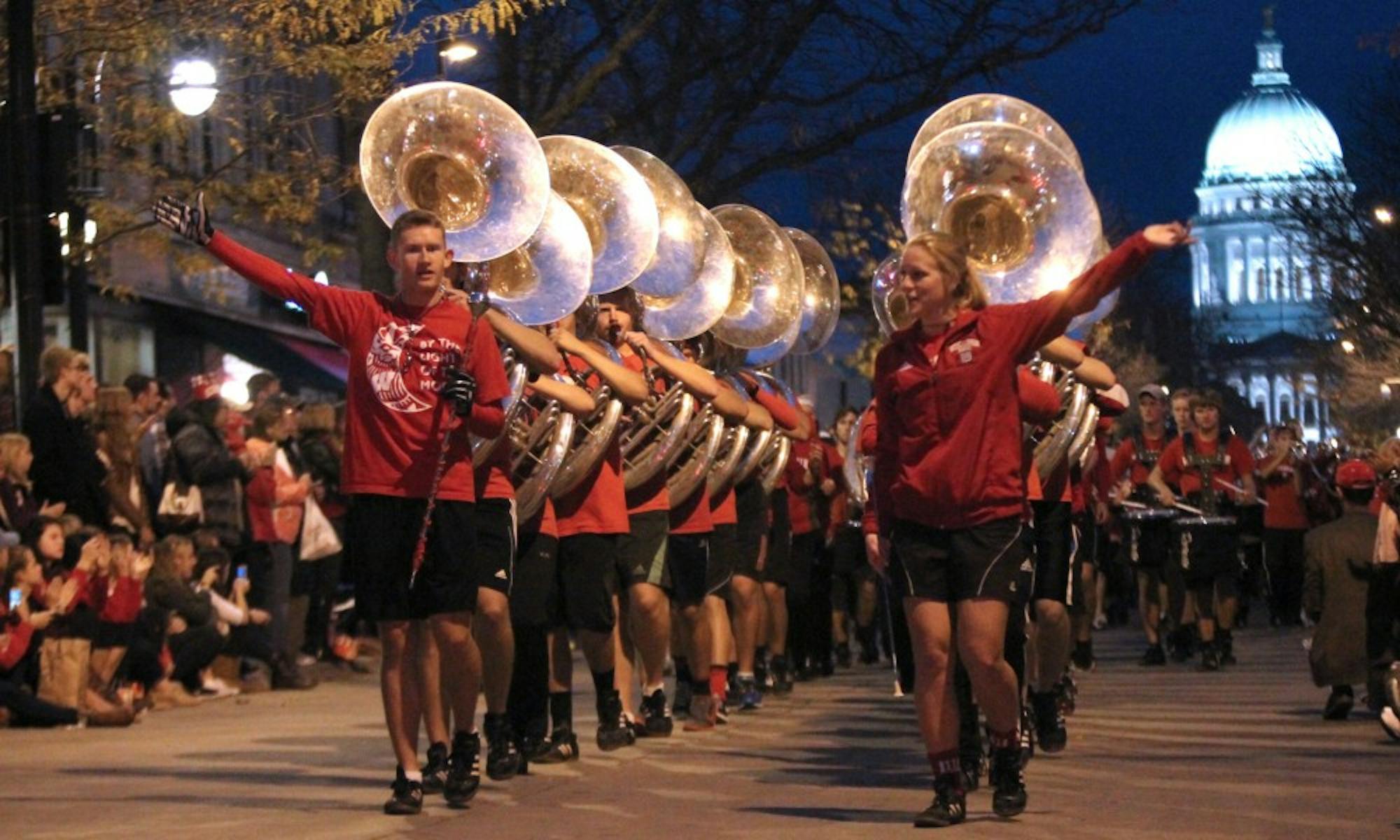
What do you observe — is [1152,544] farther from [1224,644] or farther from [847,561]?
[847,561]

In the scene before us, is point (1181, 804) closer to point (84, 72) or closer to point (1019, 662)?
point (1019, 662)

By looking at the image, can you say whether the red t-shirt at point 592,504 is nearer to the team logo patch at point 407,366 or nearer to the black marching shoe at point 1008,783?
the team logo patch at point 407,366

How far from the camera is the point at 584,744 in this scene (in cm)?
1194

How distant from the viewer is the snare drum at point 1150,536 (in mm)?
19000

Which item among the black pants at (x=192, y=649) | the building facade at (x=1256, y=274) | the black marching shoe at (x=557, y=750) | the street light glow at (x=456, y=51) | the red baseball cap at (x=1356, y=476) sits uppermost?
the building facade at (x=1256, y=274)

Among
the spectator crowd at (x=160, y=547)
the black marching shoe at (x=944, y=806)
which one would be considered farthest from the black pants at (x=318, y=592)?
the black marching shoe at (x=944, y=806)

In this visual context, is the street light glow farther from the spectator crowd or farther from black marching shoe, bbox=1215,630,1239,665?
black marching shoe, bbox=1215,630,1239,665

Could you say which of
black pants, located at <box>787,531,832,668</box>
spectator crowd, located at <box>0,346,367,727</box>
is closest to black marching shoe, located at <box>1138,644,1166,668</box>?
black pants, located at <box>787,531,832,668</box>

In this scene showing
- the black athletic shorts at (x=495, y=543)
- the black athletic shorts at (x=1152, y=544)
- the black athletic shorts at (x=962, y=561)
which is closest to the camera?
the black athletic shorts at (x=962, y=561)

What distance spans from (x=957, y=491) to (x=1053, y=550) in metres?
2.55

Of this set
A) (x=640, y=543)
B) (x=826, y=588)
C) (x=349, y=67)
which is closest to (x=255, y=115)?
(x=349, y=67)

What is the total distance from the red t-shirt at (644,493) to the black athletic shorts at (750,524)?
2.32m

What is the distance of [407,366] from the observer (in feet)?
29.7

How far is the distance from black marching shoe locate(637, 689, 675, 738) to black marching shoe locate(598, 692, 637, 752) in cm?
67
